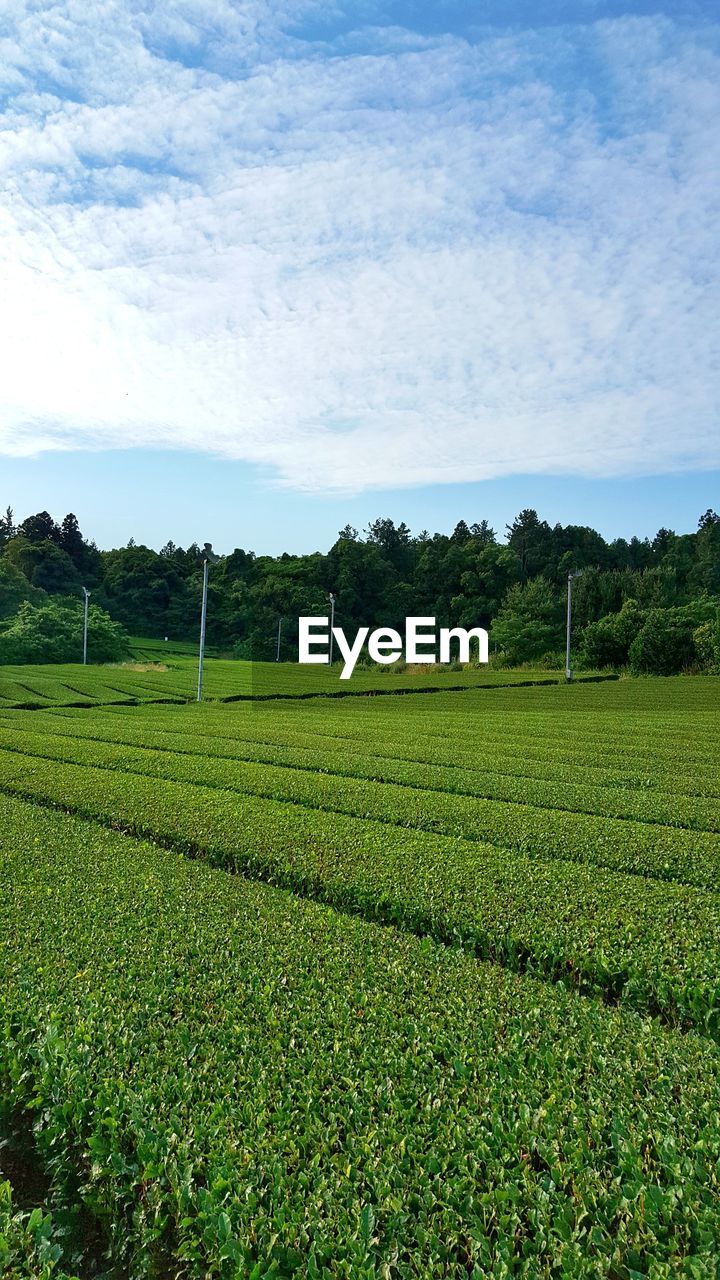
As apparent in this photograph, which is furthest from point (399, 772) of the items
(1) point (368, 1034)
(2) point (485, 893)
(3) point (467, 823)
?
(1) point (368, 1034)

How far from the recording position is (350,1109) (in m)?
3.91

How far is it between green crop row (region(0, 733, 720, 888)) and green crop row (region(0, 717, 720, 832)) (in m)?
0.34

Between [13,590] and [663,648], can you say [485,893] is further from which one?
[13,590]

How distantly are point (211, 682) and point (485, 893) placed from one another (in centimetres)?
3629

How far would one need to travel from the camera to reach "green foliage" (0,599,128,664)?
57.6 m

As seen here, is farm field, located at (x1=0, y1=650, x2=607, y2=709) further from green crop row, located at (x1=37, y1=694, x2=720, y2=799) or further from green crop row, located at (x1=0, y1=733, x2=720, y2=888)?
green crop row, located at (x1=0, y1=733, x2=720, y2=888)

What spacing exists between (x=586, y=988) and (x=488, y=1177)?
2737mm

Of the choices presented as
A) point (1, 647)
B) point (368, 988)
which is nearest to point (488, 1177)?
point (368, 988)

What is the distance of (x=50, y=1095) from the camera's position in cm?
414

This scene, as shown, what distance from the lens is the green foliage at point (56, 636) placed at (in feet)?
189

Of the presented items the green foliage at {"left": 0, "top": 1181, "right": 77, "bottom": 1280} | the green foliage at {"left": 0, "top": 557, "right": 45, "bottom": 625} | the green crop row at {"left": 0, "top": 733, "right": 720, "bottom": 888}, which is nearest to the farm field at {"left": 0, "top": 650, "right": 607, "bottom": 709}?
the green foliage at {"left": 0, "top": 557, "right": 45, "bottom": 625}

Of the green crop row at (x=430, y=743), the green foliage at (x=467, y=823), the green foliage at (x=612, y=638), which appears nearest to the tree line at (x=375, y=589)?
the green foliage at (x=612, y=638)

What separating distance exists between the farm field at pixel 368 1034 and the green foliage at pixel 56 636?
51.2 metres

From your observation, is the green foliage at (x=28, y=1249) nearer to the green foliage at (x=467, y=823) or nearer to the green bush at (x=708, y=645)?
the green foliage at (x=467, y=823)
